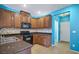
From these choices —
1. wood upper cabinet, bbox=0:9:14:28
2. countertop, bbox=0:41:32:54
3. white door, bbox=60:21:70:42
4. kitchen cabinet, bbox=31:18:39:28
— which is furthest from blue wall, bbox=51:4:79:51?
wood upper cabinet, bbox=0:9:14:28

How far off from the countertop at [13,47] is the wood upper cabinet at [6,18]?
0.37 m

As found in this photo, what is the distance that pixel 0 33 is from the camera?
1.89 metres

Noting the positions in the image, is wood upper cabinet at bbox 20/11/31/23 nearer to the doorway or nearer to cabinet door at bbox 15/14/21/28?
cabinet door at bbox 15/14/21/28

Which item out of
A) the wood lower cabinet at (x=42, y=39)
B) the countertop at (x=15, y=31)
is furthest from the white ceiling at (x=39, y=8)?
the wood lower cabinet at (x=42, y=39)

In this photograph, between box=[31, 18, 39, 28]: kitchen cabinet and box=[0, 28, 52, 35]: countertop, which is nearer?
box=[0, 28, 52, 35]: countertop

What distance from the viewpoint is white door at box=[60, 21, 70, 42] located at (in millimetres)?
1973

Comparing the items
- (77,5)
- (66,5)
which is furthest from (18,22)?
(77,5)

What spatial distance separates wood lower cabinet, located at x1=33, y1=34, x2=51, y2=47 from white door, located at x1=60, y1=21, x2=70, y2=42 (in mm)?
266

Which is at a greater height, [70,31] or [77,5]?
[77,5]

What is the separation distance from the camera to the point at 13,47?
1.94m

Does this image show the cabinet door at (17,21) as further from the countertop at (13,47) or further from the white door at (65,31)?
the white door at (65,31)
